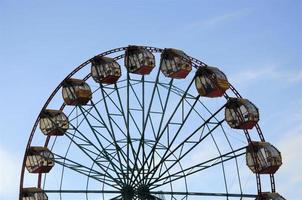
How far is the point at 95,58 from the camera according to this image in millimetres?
41250

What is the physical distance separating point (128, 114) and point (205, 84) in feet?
16.1

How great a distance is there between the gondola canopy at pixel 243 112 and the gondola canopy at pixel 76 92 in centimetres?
948

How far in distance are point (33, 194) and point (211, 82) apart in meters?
13.5

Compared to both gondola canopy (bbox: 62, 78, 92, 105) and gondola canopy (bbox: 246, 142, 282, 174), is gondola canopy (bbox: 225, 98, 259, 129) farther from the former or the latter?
gondola canopy (bbox: 62, 78, 92, 105)

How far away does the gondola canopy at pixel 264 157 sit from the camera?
37125 mm

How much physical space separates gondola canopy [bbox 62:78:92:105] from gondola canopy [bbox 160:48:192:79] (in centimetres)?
533

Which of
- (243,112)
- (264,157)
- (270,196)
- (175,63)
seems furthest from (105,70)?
(270,196)

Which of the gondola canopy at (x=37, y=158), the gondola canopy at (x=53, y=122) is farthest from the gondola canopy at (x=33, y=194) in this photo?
the gondola canopy at (x=53, y=122)

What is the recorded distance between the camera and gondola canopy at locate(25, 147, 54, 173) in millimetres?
41812

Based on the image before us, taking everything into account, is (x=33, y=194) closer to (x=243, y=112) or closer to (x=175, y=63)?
(x=175, y=63)

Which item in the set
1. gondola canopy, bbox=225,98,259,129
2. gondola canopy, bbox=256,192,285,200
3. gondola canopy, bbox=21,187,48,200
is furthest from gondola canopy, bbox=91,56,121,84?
gondola canopy, bbox=256,192,285,200

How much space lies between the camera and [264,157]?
122 feet

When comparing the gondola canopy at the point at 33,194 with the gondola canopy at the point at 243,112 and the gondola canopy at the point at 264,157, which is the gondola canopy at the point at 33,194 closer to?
the gondola canopy at the point at 243,112

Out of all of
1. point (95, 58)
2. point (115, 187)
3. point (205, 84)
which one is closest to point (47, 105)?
point (95, 58)
